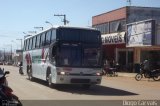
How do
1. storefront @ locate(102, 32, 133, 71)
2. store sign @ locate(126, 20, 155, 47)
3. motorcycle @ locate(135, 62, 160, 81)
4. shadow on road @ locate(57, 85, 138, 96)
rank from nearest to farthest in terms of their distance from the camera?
shadow on road @ locate(57, 85, 138, 96) < motorcycle @ locate(135, 62, 160, 81) < store sign @ locate(126, 20, 155, 47) < storefront @ locate(102, 32, 133, 71)

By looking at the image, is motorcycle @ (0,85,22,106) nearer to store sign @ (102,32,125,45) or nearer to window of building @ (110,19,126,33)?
store sign @ (102,32,125,45)

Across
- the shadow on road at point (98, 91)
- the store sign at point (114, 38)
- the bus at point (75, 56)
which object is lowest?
the shadow on road at point (98, 91)

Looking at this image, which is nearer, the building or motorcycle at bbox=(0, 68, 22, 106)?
motorcycle at bbox=(0, 68, 22, 106)

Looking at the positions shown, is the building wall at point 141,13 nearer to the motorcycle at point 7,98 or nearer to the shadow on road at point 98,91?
the shadow on road at point 98,91

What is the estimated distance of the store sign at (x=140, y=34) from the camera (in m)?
42.2

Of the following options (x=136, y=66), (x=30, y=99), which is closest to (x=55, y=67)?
(x=30, y=99)

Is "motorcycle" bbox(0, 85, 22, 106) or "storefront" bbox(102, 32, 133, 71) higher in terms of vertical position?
"storefront" bbox(102, 32, 133, 71)

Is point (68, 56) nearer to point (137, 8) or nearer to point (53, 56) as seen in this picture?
point (53, 56)

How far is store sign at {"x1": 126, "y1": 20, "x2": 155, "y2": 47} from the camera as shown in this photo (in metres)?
42.2

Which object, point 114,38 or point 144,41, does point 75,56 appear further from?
point 114,38

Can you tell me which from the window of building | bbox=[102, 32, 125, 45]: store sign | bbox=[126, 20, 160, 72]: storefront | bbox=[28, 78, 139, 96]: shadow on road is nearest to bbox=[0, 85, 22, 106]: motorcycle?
bbox=[28, 78, 139, 96]: shadow on road

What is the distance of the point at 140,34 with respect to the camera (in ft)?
147

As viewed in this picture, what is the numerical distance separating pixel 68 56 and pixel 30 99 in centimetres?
496

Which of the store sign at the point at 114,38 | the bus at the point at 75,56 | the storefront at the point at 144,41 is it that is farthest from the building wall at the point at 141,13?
the bus at the point at 75,56
